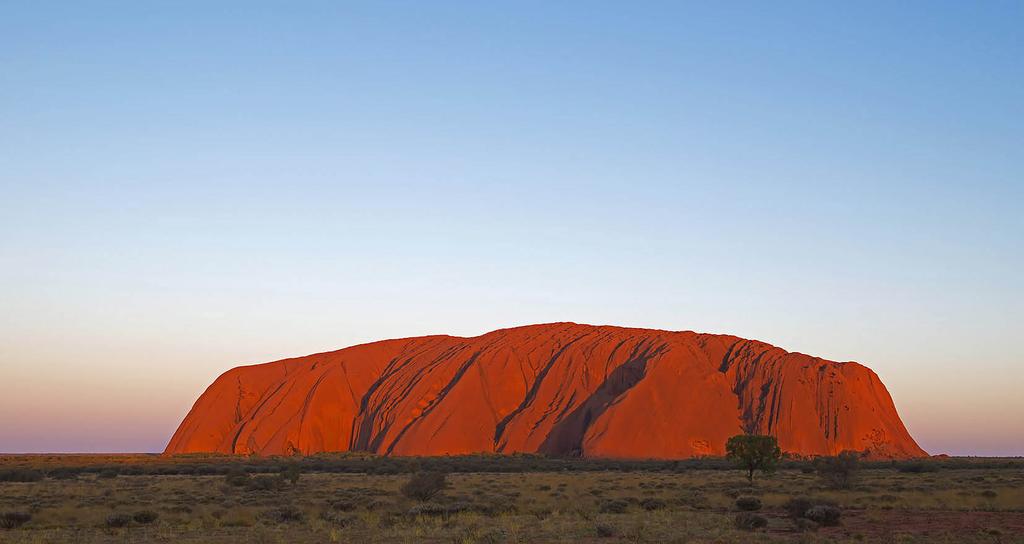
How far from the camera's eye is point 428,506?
24453 millimetres

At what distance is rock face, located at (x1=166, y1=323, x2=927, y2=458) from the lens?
79.6m

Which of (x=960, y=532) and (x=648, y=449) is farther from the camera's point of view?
(x=648, y=449)

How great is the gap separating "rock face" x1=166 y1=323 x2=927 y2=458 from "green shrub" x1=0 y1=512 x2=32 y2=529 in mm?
56910

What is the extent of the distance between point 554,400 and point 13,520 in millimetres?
69045

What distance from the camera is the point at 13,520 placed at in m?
21.2

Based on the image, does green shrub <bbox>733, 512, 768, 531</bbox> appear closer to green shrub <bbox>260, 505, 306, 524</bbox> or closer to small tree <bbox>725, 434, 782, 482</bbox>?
green shrub <bbox>260, 505, 306, 524</bbox>

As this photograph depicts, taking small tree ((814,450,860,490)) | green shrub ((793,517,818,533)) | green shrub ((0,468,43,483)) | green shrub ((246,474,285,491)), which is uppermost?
small tree ((814,450,860,490))

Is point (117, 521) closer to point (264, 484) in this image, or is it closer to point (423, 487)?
point (423, 487)

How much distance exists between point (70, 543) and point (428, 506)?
946 centimetres

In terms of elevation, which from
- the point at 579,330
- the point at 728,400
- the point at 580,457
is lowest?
the point at 580,457

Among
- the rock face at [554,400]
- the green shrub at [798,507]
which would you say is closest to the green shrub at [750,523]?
the green shrub at [798,507]

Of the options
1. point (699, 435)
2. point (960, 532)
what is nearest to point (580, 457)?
point (699, 435)

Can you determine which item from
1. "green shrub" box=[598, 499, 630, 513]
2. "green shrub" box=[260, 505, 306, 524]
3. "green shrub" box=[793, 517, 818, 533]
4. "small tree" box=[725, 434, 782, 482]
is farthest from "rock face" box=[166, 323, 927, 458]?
"green shrub" box=[793, 517, 818, 533]

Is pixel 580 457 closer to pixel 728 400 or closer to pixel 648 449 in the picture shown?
pixel 648 449
